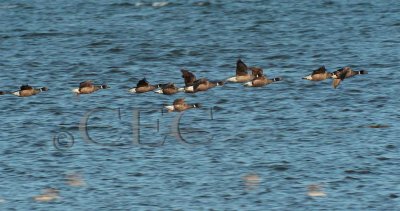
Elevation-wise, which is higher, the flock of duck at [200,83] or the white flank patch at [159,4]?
the white flank patch at [159,4]

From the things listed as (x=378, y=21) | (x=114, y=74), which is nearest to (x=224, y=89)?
(x=114, y=74)

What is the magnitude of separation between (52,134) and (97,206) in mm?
9589

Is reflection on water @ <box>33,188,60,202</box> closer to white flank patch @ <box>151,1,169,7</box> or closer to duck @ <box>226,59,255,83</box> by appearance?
duck @ <box>226,59,255,83</box>

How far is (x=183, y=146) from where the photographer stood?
39312mm

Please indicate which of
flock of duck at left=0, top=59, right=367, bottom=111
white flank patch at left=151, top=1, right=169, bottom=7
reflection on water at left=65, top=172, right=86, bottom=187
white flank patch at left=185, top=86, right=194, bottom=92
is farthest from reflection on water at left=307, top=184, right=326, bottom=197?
white flank patch at left=151, top=1, right=169, bottom=7

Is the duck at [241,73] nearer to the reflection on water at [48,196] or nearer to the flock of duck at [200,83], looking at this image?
the flock of duck at [200,83]

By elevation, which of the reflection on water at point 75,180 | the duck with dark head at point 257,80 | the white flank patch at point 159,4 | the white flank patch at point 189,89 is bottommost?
the reflection on water at point 75,180

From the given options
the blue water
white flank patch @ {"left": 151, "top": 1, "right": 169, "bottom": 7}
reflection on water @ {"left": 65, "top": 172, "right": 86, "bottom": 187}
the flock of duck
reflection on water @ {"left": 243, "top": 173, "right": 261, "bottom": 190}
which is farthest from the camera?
white flank patch @ {"left": 151, "top": 1, "right": 169, "bottom": 7}

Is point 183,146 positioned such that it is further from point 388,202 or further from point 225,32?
point 225,32

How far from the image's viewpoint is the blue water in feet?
111

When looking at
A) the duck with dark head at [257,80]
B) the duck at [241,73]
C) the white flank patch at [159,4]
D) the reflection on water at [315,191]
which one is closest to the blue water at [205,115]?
the reflection on water at [315,191]

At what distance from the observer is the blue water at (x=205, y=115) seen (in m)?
33.9

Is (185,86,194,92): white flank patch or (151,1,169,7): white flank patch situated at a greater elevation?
(151,1,169,7): white flank patch

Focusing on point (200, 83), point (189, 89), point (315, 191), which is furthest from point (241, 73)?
point (315, 191)
